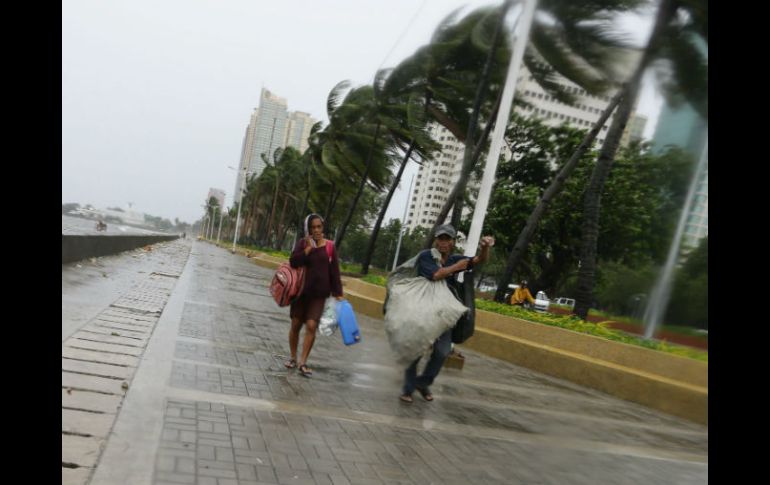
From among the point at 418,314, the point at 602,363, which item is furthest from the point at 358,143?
the point at 418,314

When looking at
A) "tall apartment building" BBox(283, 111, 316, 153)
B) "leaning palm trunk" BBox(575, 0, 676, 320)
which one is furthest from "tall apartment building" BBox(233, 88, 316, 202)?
"leaning palm trunk" BBox(575, 0, 676, 320)

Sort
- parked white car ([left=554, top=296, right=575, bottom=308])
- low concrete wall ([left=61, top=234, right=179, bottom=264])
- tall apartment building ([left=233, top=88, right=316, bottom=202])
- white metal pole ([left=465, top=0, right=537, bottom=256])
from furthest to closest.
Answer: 1. tall apartment building ([left=233, top=88, right=316, bottom=202])
2. parked white car ([left=554, top=296, right=575, bottom=308])
3. low concrete wall ([left=61, top=234, right=179, bottom=264])
4. white metal pole ([left=465, top=0, right=537, bottom=256])

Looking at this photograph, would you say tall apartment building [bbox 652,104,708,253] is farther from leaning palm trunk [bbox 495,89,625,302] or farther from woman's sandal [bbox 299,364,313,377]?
leaning palm trunk [bbox 495,89,625,302]

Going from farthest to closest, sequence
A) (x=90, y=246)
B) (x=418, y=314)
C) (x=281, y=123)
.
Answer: (x=281, y=123) < (x=90, y=246) < (x=418, y=314)

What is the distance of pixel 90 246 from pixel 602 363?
11691 mm

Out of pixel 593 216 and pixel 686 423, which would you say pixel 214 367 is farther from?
pixel 593 216

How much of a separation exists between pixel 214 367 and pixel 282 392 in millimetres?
912

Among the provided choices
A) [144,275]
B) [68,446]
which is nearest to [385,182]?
[144,275]

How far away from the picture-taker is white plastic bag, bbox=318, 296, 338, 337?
5.80m

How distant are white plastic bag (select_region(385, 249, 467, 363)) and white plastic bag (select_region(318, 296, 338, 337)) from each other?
0.77m

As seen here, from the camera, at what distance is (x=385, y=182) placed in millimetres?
25562

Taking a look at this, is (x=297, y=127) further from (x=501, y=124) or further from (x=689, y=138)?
(x=689, y=138)

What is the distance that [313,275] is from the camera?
5.71 meters
